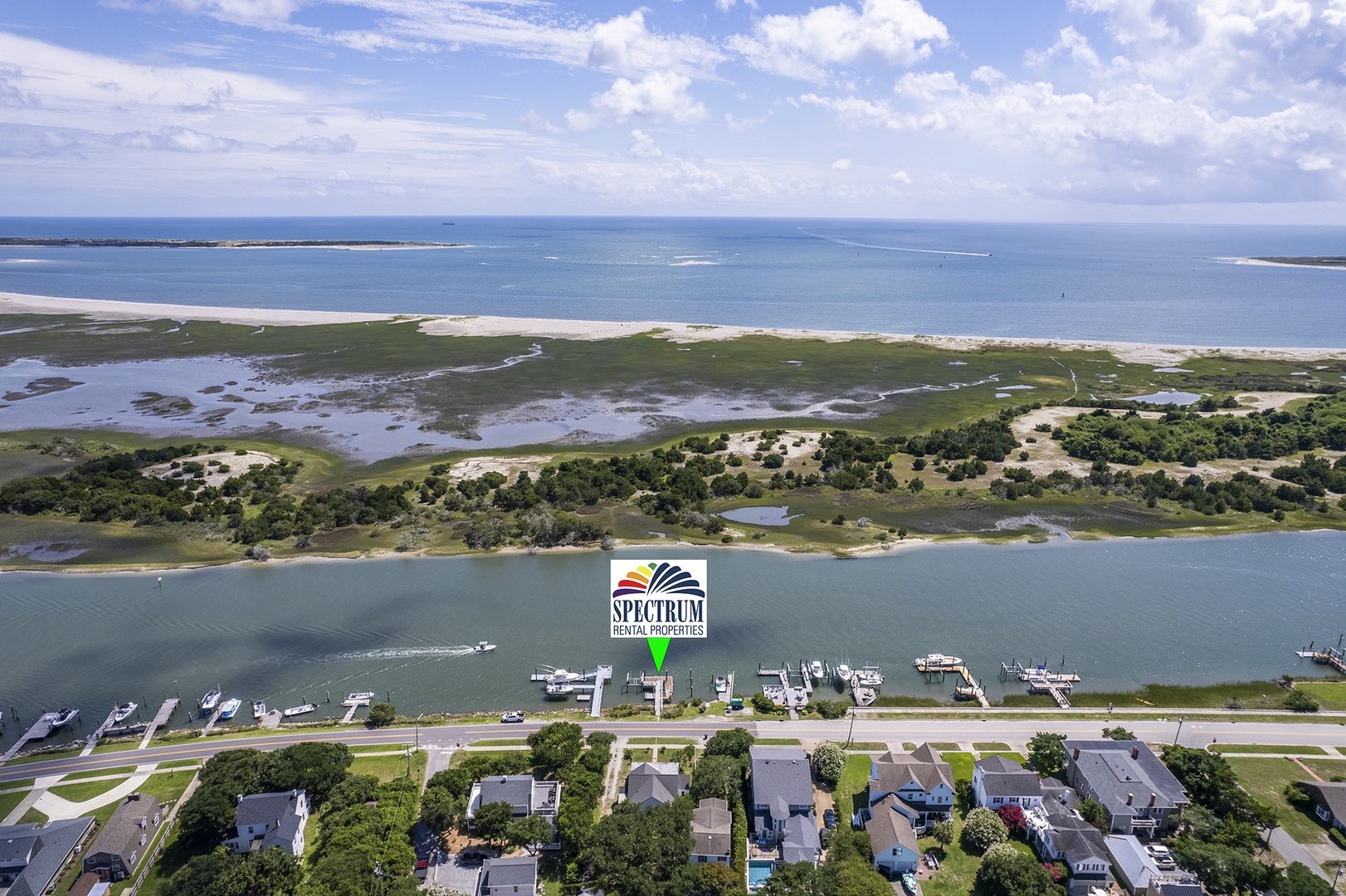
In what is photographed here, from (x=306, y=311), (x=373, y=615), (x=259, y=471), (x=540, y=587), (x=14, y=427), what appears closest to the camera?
(x=373, y=615)

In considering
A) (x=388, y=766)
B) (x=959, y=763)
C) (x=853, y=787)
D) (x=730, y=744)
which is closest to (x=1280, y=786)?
(x=959, y=763)

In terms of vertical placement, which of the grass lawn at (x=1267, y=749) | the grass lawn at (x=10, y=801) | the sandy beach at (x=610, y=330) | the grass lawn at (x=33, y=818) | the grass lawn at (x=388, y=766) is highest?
the sandy beach at (x=610, y=330)

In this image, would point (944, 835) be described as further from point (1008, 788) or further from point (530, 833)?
point (530, 833)

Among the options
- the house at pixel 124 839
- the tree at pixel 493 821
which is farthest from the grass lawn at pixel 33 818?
the tree at pixel 493 821

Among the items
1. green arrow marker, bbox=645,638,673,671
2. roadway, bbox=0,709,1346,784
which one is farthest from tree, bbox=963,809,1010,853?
green arrow marker, bbox=645,638,673,671

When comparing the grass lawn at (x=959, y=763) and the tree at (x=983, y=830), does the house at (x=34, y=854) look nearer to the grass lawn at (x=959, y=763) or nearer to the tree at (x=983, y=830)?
the tree at (x=983, y=830)

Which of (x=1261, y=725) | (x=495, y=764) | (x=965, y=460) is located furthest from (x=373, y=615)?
(x=965, y=460)

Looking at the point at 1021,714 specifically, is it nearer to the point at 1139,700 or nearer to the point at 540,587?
the point at 1139,700
